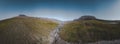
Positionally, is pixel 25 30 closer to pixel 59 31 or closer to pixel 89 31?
pixel 59 31

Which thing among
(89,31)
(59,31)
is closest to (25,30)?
(59,31)

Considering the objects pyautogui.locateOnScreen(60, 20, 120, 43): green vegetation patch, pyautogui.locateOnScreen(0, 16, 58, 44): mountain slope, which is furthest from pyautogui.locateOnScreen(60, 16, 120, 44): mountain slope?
pyautogui.locateOnScreen(0, 16, 58, 44): mountain slope

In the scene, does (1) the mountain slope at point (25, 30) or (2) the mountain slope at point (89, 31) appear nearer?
(1) the mountain slope at point (25, 30)

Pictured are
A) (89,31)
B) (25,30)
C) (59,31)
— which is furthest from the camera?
(59,31)

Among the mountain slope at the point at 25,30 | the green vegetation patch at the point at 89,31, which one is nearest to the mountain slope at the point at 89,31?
the green vegetation patch at the point at 89,31

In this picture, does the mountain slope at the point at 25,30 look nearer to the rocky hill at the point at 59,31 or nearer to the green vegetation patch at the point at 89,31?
the rocky hill at the point at 59,31

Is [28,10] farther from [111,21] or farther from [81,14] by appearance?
[111,21]
